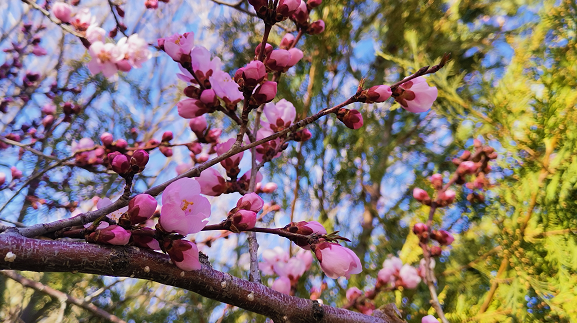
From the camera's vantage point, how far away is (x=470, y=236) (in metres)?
1.52

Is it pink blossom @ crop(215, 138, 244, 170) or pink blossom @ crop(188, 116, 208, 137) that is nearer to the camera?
pink blossom @ crop(215, 138, 244, 170)

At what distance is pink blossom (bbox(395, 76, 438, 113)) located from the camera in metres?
0.56

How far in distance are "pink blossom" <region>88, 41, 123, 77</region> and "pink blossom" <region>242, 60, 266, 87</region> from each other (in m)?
0.98

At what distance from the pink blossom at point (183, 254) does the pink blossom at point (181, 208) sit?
0.02m

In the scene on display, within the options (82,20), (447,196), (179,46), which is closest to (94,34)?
(82,20)

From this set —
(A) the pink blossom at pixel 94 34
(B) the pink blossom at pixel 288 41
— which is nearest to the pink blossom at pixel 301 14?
(B) the pink blossom at pixel 288 41

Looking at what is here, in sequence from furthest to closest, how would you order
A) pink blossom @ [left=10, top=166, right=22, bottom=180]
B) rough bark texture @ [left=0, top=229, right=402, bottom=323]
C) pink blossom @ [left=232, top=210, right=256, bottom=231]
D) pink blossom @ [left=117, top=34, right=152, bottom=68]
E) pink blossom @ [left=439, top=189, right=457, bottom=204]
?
pink blossom @ [left=10, top=166, right=22, bottom=180], pink blossom @ [left=117, top=34, right=152, bottom=68], pink blossom @ [left=439, top=189, right=457, bottom=204], pink blossom @ [left=232, top=210, right=256, bottom=231], rough bark texture @ [left=0, top=229, right=402, bottom=323]

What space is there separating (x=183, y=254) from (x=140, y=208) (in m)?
0.07

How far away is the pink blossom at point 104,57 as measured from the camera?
1263mm

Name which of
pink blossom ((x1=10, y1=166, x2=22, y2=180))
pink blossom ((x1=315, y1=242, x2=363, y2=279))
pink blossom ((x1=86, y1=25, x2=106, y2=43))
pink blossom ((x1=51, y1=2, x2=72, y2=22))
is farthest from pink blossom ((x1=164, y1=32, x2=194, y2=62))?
pink blossom ((x1=10, y1=166, x2=22, y2=180))

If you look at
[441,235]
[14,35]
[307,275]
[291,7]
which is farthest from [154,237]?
[14,35]

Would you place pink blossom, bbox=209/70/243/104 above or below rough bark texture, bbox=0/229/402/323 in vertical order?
above

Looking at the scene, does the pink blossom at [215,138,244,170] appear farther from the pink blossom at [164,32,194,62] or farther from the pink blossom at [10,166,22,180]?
the pink blossom at [10,166,22,180]

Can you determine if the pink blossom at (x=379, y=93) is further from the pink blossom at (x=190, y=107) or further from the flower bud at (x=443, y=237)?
the flower bud at (x=443, y=237)
